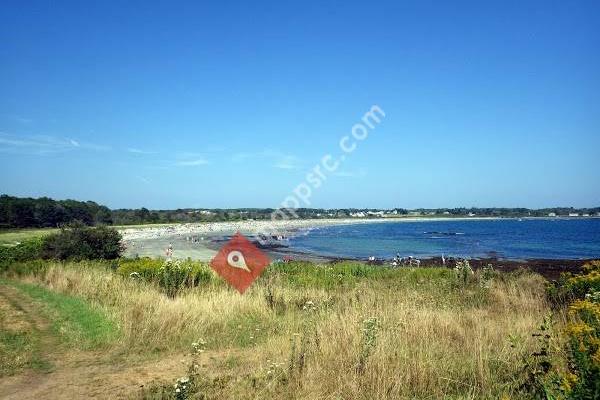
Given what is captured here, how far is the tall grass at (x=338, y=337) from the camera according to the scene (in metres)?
4.88

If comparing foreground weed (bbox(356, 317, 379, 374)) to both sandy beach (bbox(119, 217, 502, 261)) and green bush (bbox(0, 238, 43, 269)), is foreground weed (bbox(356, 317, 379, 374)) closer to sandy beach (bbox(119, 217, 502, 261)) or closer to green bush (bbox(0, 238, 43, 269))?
green bush (bbox(0, 238, 43, 269))

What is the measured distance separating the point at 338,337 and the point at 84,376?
11.9 feet

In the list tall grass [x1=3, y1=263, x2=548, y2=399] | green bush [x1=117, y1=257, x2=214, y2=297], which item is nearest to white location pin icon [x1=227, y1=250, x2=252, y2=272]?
green bush [x1=117, y1=257, x2=214, y2=297]

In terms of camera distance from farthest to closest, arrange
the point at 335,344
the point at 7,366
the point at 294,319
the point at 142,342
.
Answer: the point at 294,319 < the point at 142,342 < the point at 7,366 < the point at 335,344

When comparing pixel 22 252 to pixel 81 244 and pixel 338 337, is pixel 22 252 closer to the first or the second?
pixel 81 244

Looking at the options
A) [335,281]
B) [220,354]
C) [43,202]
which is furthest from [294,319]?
[43,202]

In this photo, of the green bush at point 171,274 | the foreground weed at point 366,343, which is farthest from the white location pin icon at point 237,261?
the foreground weed at point 366,343

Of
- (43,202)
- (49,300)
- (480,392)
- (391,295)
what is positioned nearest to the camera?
(480,392)

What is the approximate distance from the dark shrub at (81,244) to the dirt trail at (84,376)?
581 inches

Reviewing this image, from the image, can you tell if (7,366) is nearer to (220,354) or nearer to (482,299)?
(220,354)

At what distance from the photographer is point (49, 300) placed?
11352 mm

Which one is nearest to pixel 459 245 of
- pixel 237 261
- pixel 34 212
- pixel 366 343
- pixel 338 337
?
pixel 237 261

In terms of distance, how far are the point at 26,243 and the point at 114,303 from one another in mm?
16400

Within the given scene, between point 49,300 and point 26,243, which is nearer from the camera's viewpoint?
point 49,300
